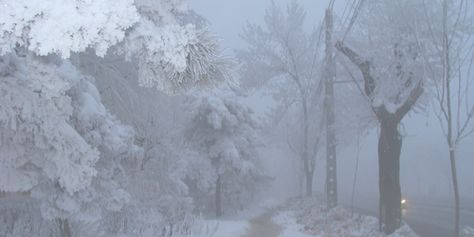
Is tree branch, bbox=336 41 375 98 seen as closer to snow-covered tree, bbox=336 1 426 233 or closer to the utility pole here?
snow-covered tree, bbox=336 1 426 233

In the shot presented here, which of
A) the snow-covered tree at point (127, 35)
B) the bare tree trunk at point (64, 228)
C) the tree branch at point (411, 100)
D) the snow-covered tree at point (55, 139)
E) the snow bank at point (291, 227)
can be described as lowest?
the snow bank at point (291, 227)

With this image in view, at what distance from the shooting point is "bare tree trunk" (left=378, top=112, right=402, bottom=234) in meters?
14.0

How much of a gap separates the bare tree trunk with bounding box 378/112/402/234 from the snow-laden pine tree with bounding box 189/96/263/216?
41.2ft

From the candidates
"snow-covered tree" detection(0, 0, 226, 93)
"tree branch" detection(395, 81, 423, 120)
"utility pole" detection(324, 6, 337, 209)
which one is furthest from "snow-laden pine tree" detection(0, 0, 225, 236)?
"utility pole" detection(324, 6, 337, 209)

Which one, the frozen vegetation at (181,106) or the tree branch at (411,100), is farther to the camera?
the tree branch at (411,100)

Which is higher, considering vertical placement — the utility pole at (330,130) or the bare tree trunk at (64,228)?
the utility pole at (330,130)

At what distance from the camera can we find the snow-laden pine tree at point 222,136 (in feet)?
86.3

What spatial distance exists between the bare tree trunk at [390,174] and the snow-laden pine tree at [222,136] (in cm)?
1255

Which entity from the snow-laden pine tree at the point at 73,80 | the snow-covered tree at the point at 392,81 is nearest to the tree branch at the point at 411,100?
the snow-covered tree at the point at 392,81

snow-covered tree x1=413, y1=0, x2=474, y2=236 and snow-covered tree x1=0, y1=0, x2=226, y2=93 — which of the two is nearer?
snow-covered tree x1=0, y1=0, x2=226, y2=93

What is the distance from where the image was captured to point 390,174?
1405 cm

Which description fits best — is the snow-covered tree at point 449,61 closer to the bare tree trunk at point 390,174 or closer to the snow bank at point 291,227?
the bare tree trunk at point 390,174

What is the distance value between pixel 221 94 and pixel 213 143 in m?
2.66

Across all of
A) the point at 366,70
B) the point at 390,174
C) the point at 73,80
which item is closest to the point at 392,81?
the point at 366,70
